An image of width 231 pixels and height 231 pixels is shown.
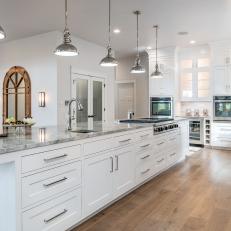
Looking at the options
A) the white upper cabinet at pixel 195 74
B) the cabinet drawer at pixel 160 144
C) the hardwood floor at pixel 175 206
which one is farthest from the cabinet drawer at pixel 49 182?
the white upper cabinet at pixel 195 74

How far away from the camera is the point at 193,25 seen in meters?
5.50

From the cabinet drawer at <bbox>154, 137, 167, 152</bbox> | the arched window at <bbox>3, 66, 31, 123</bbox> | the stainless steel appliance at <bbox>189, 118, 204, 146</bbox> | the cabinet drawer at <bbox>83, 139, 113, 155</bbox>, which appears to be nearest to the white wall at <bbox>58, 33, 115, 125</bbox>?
the arched window at <bbox>3, 66, 31, 123</bbox>

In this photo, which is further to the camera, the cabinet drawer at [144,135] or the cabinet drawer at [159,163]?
the cabinet drawer at [159,163]

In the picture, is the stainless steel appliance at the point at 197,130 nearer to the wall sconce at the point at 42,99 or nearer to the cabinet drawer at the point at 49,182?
the wall sconce at the point at 42,99

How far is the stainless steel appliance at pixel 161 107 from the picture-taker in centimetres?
741

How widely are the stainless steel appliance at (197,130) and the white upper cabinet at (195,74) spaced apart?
711 mm

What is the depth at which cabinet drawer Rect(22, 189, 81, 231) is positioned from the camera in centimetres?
188

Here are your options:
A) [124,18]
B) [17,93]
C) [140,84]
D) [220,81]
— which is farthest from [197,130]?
[17,93]

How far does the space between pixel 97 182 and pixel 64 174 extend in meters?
0.54

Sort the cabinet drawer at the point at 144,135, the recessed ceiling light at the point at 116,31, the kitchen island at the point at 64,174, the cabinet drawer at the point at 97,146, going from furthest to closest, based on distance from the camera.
Answer: the recessed ceiling light at the point at 116,31, the cabinet drawer at the point at 144,135, the cabinet drawer at the point at 97,146, the kitchen island at the point at 64,174

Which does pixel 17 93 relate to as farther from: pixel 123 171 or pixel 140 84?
pixel 123 171

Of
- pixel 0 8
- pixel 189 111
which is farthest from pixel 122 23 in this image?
pixel 189 111

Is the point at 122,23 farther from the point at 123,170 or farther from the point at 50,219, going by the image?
the point at 50,219

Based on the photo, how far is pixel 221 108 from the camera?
6.74 m
